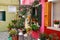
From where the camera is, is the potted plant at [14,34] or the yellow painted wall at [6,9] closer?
the potted plant at [14,34]

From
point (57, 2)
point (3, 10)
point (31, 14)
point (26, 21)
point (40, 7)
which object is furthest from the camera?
point (3, 10)

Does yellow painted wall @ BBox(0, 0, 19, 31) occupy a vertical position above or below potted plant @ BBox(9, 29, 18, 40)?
above

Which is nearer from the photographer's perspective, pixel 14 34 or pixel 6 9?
pixel 14 34

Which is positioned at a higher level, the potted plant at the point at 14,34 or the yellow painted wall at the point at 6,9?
the yellow painted wall at the point at 6,9

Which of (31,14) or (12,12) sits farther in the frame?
(12,12)

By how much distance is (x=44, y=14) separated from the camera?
4668 mm

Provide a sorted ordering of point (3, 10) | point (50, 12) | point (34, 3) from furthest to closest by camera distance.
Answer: point (3, 10), point (34, 3), point (50, 12)

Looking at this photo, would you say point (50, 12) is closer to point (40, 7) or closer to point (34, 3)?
point (40, 7)

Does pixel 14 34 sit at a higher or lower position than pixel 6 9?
lower

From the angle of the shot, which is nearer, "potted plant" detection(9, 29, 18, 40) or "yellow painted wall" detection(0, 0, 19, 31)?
"potted plant" detection(9, 29, 18, 40)

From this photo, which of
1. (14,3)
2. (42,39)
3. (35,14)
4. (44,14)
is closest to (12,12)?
(14,3)

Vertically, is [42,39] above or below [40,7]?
below

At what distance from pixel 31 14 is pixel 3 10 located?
606 cm

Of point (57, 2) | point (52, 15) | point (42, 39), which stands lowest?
point (42, 39)
